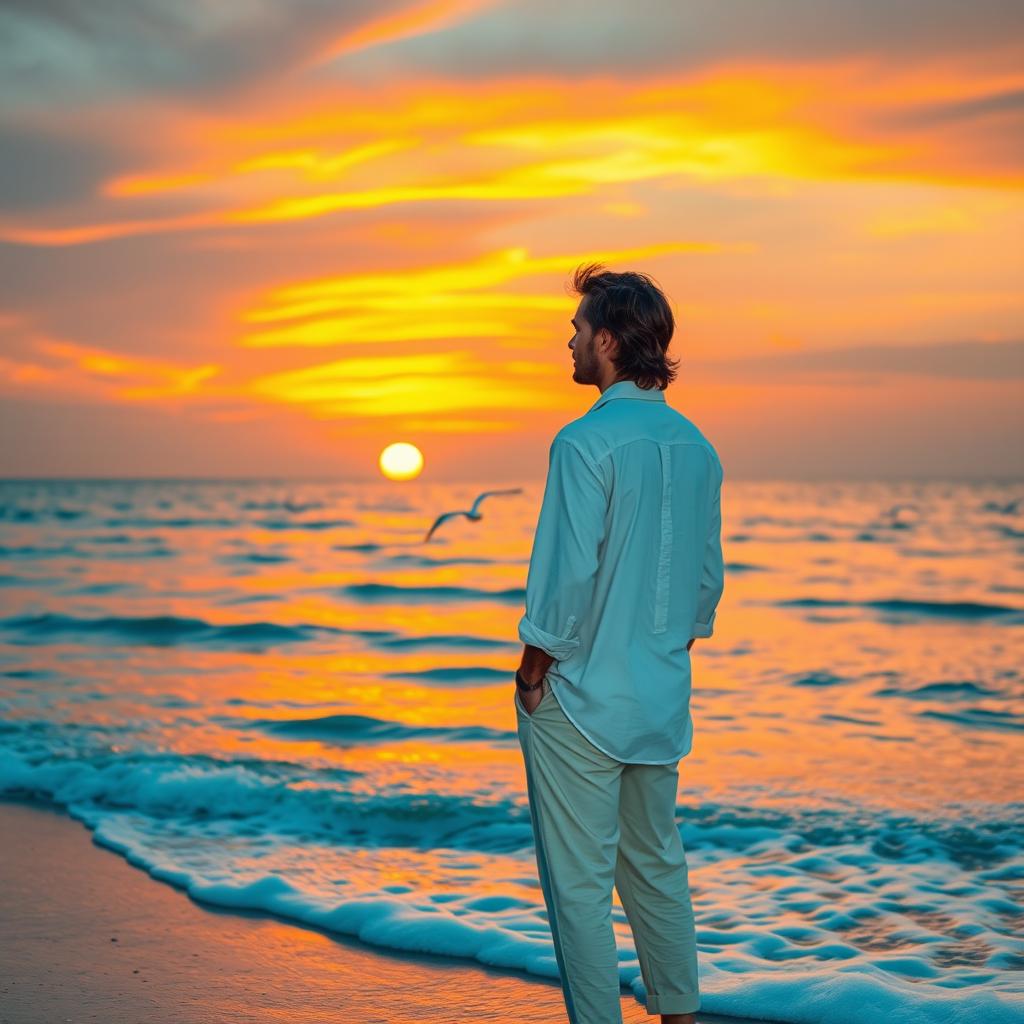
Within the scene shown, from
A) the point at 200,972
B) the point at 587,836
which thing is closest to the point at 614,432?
the point at 587,836

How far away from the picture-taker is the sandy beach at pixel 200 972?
12.1 feet

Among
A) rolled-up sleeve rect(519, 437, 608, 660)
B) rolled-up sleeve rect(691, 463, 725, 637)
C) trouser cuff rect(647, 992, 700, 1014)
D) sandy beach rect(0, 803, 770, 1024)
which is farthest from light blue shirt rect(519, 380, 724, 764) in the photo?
sandy beach rect(0, 803, 770, 1024)

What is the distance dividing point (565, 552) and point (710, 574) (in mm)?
547

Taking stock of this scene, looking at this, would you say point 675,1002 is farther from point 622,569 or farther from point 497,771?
point 497,771

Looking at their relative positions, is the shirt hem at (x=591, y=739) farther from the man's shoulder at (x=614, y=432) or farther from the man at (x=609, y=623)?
the man's shoulder at (x=614, y=432)

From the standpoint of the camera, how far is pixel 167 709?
9.75 m

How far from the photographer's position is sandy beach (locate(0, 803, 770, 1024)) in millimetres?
3688

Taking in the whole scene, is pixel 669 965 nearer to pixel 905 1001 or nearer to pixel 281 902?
pixel 905 1001

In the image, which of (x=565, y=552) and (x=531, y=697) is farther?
(x=531, y=697)

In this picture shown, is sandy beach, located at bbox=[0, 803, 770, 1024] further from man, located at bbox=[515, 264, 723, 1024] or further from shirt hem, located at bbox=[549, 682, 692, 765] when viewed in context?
shirt hem, located at bbox=[549, 682, 692, 765]

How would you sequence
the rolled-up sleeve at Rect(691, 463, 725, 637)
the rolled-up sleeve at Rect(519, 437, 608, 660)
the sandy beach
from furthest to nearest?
the sandy beach, the rolled-up sleeve at Rect(691, 463, 725, 637), the rolled-up sleeve at Rect(519, 437, 608, 660)

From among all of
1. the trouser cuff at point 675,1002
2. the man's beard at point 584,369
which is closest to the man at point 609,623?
the man's beard at point 584,369

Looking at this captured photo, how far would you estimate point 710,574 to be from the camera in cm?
295

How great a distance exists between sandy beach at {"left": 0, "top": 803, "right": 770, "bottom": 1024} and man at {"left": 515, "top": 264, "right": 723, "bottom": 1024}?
1.23 metres
